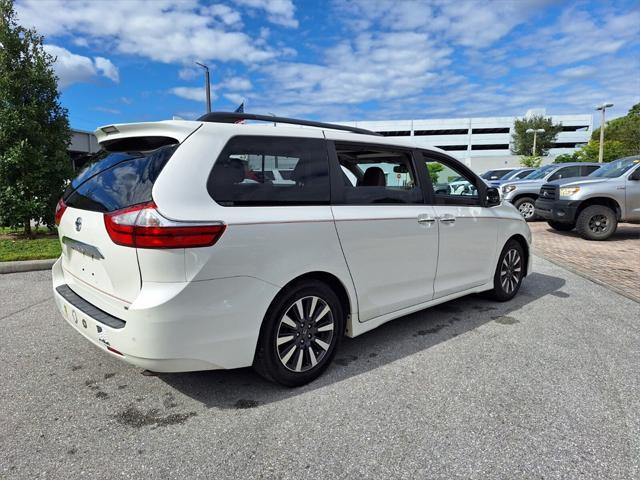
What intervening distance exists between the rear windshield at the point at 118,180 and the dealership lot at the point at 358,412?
130 centimetres

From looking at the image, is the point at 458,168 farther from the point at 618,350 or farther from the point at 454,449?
the point at 454,449

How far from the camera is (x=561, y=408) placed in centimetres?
275

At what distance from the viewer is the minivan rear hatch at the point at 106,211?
97.3 inches

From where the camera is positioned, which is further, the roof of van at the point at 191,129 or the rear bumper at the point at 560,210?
the rear bumper at the point at 560,210

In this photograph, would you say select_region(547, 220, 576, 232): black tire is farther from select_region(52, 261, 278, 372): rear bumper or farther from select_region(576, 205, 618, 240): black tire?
select_region(52, 261, 278, 372): rear bumper

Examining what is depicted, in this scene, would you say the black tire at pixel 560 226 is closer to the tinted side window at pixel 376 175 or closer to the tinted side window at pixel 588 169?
the tinted side window at pixel 588 169

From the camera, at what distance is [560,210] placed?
34.2ft

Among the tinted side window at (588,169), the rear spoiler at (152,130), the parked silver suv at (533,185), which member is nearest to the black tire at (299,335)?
the rear spoiler at (152,130)

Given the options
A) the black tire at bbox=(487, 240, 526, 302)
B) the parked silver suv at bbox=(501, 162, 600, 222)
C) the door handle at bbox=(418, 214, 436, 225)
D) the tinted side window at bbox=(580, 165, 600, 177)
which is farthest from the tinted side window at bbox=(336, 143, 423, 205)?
the tinted side window at bbox=(580, 165, 600, 177)

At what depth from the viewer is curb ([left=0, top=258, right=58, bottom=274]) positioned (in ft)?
21.2

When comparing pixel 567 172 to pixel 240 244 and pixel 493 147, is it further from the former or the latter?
pixel 493 147

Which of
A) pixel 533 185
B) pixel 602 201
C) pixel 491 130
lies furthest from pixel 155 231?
pixel 491 130

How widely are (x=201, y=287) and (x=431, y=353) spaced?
2115 mm

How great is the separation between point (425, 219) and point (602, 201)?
8611 mm
